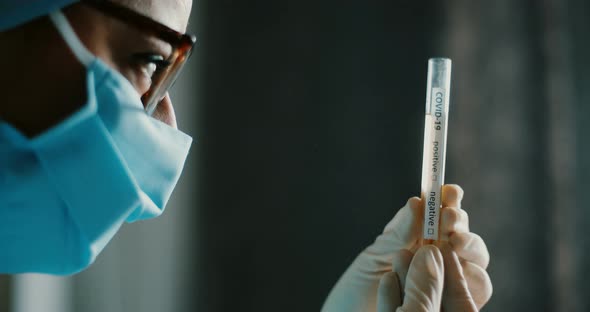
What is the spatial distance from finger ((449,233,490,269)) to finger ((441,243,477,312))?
15 millimetres

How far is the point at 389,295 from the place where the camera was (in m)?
0.95

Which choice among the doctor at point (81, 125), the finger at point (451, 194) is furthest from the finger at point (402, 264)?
the doctor at point (81, 125)

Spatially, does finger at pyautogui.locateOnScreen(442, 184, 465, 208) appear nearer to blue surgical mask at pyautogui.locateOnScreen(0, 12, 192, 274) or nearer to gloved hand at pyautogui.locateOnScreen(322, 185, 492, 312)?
gloved hand at pyautogui.locateOnScreen(322, 185, 492, 312)

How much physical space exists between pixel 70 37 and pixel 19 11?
0.06 meters

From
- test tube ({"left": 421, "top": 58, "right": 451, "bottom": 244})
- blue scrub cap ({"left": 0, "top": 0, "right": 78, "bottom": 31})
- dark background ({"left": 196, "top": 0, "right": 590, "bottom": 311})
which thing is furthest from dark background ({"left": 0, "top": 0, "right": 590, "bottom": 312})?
blue scrub cap ({"left": 0, "top": 0, "right": 78, "bottom": 31})

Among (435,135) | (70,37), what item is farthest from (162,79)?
(435,135)

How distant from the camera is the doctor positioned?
0.70 meters

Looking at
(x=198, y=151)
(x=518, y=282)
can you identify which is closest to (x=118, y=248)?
(x=198, y=151)

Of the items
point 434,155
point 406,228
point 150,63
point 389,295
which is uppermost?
point 150,63

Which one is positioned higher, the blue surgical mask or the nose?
the nose

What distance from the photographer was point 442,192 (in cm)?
100

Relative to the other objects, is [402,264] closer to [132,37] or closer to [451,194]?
[451,194]

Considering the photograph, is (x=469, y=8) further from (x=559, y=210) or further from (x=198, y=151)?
(x=198, y=151)

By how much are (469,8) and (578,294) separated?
103cm
